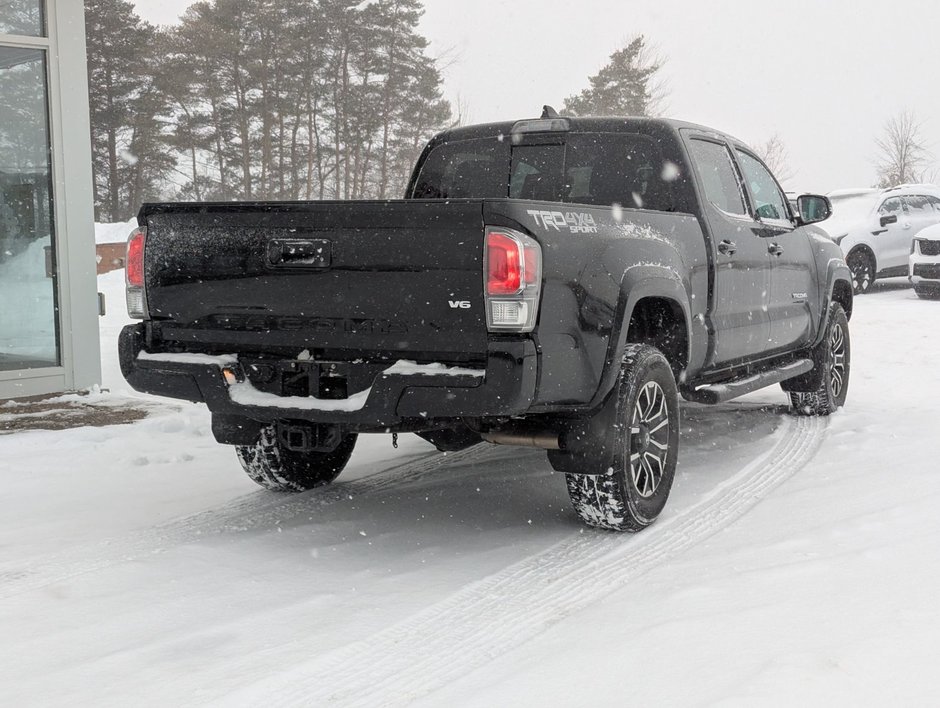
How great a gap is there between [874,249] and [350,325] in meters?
16.2

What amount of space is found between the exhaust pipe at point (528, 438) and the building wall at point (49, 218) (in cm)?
571

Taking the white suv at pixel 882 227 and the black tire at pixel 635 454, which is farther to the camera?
the white suv at pixel 882 227

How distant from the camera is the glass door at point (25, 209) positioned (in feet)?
28.7

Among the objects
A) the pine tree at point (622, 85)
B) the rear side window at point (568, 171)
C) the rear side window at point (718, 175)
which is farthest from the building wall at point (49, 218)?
the pine tree at point (622, 85)

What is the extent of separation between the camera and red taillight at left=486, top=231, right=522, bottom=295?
12.7 feet

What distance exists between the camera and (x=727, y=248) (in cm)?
574

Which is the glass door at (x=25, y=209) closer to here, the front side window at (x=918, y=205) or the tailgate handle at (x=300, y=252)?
the tailgate handle at (x=300, y=252)

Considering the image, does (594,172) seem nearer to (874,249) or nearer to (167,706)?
(167,706)

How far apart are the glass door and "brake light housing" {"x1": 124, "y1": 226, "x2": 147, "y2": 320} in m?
4.58

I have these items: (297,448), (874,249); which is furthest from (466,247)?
(874,249)

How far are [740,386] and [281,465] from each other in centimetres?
258

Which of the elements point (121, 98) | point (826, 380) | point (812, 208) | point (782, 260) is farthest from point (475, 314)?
point (121, 98)

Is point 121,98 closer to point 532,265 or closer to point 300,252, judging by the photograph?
point 300,252

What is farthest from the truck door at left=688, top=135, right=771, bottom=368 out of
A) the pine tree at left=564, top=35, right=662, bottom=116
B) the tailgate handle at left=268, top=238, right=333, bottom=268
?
the pine tree at left=564, top=35, right=662, bottom=116
